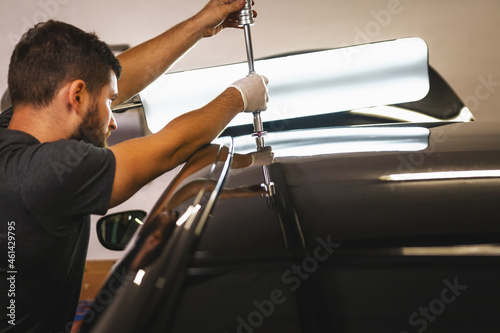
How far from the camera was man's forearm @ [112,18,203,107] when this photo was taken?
1780 millimetres

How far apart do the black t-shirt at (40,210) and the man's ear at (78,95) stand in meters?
0.14

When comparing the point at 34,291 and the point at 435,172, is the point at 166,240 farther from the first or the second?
the point at 34,291

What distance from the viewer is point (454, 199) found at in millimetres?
644

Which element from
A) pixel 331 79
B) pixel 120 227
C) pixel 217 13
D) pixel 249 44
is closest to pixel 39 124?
pixel 120 227

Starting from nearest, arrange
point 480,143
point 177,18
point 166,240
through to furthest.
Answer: point 166,240 → point 480,143 → point 177,18

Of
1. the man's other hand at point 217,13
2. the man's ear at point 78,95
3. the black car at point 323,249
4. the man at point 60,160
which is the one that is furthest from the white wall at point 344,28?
the black car at point 323,249

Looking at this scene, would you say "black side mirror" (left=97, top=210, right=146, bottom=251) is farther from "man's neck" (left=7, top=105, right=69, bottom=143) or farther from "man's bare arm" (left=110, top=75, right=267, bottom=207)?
"man's neck" (left=7, top=105, right=69, bottom=143)

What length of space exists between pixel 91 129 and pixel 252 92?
0.53 meters

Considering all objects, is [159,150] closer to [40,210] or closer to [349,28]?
[40,210]

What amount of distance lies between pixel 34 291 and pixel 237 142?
64 cm

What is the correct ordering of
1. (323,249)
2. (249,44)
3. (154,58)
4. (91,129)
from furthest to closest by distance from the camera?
(154,58) → (249,44) → (91,129) → (323,249)

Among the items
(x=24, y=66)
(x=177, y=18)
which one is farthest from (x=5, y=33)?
(x=24, y=66)

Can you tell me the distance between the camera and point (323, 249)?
57 cm

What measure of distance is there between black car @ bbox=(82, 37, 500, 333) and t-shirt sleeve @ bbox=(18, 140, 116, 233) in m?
0.30
